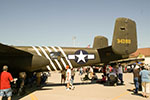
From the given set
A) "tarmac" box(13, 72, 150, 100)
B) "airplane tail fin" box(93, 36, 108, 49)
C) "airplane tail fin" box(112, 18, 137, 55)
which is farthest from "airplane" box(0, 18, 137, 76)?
"airplane tail fin" box(93, 36, 108, 49)

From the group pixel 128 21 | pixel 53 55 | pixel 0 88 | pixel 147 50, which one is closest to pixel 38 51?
pixel 53 55

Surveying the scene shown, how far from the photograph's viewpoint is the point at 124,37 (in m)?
10.7

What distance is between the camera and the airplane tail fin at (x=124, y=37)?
10406mm

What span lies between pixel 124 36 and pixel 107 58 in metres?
2.35

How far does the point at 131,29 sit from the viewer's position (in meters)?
10.9

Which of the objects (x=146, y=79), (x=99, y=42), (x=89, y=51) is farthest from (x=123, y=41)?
(x=146, y=79)

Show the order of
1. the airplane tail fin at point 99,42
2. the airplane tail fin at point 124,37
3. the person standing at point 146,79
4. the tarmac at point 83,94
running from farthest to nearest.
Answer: the airplane tail fin at point 99,42 < the airplane tail fin at point 124,37 < the tarmac at point 83,94 < the person standing at point 146,79

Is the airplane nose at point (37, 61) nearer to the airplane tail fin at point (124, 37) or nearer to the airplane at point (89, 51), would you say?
the airplane at point (89, 51)

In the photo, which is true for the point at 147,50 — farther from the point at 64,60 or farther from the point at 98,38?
the point at 64,60

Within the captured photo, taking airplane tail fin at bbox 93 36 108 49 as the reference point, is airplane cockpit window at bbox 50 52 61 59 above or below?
below

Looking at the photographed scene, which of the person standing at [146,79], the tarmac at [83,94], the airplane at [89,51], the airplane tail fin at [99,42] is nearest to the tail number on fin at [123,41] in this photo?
the airplane at [89,51]

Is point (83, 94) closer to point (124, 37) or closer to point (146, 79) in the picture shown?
point (146, 79)

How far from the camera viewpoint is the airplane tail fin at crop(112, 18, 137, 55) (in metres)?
10.4

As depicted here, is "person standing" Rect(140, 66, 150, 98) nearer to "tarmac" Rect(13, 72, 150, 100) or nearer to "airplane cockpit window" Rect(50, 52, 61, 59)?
"tarmac" Rect(13, 72, 150, 100)
